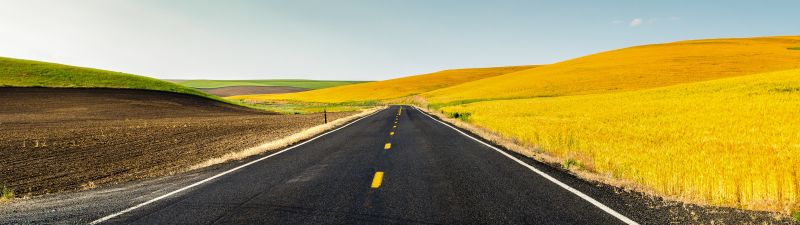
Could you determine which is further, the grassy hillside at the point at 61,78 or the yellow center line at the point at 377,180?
the grassy hillside at the point at 61,78

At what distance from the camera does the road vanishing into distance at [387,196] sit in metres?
5.66

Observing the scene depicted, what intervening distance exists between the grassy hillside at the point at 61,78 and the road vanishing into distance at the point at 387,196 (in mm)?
58430

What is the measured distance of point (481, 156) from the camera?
11414 mm

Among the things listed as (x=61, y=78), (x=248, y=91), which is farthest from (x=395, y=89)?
(x=61, y=78)

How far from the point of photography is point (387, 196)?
22.4ft

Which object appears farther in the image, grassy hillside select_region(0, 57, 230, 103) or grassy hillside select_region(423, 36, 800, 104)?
grassy hillside select_region(423, 36, 800, 104)

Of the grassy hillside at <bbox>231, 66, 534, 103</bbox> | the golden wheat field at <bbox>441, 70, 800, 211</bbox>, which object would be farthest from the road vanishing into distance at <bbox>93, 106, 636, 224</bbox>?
the grassy hillside at <bbox>231, 66, 534, 103</bbox>

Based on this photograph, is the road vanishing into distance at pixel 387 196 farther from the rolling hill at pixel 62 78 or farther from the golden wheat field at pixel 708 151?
the rolling hill at pixel 62 78

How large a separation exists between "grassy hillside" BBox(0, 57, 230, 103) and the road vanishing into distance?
58430 millimetres

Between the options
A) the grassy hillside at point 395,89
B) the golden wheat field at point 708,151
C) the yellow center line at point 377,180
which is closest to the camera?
the golden wheat field at point 708,151

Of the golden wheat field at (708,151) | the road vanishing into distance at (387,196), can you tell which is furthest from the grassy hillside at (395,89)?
the road vanishing into distance at (387,196)

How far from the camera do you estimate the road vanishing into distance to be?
5.66 metres

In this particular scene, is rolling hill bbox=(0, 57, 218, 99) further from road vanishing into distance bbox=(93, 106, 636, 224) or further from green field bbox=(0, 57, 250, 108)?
road vanishing into distance bbox=(93, 106, 636, 224)

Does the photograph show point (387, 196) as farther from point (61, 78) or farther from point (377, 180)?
point (61, 78)
